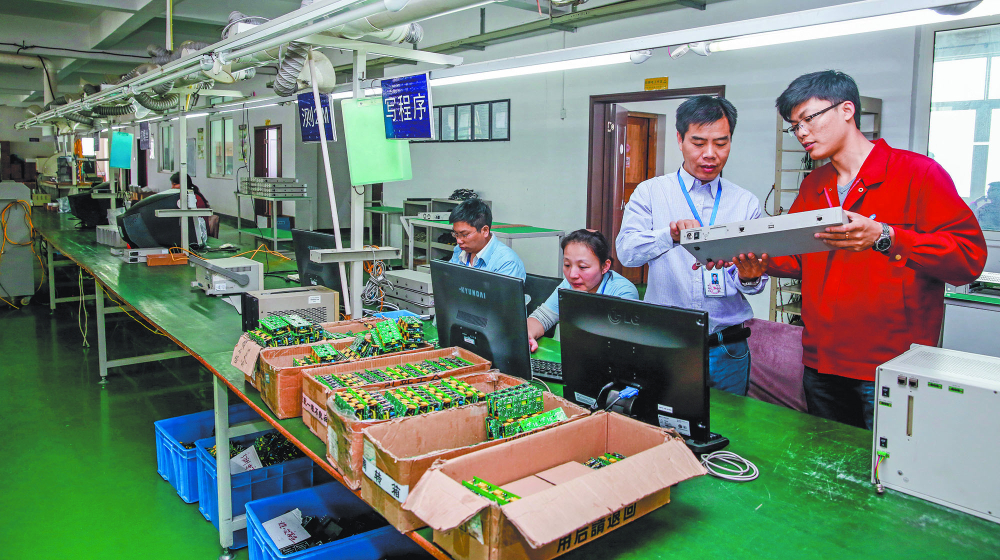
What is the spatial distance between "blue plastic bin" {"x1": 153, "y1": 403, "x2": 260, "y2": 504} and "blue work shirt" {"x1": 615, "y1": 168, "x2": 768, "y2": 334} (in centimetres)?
170

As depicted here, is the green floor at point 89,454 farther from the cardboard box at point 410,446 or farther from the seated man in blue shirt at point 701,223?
the seated man in blue shirt at point 701,223

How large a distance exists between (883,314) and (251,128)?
36.8 ft

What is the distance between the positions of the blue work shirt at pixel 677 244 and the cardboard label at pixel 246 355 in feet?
3.74

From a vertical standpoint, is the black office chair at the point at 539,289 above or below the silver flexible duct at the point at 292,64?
below

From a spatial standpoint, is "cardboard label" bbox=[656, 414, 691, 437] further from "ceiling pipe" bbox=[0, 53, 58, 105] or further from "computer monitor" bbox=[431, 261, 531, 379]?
"ceiling pipe" bbox=[0, 53, 58, 105]

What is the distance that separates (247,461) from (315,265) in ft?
3.12

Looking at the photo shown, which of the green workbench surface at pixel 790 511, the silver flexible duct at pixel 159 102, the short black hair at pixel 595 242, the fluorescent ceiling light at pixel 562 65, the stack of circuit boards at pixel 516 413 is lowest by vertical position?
the green workbench surface at pixel 790 511

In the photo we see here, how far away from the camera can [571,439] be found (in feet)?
4.44

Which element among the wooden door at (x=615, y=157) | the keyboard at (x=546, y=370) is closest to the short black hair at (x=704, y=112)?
the keyboard at (x=546, y=370)

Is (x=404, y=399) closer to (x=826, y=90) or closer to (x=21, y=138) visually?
(x=826, y=90)

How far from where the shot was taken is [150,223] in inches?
177

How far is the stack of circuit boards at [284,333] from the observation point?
1937mm

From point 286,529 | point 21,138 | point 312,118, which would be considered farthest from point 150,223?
point 21,138

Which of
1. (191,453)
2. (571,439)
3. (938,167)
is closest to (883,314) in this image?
(938,167)
